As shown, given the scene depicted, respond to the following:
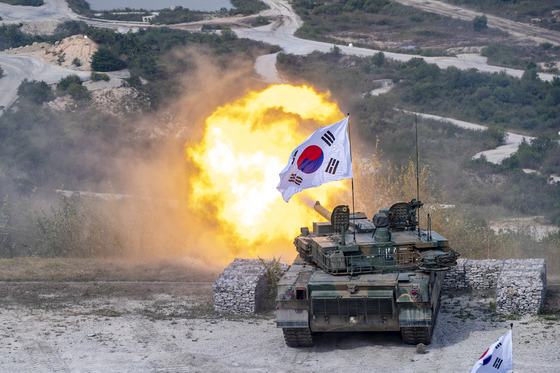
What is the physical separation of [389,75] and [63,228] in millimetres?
38045

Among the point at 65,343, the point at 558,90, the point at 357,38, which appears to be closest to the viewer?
the point at 65,343

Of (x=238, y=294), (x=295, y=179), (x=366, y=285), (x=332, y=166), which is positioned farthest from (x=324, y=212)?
(x=366, y=285)

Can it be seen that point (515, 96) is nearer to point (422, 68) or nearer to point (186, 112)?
point (422, 68)

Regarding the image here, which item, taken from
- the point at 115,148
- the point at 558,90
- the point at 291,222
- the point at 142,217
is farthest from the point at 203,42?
the point at 291,222

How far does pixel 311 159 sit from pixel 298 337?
195 inches

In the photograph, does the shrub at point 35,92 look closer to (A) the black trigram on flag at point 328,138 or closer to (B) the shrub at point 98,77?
(B) the shrub at point 98,77

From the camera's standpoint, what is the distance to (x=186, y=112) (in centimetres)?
5509

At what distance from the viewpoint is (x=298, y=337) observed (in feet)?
69.6

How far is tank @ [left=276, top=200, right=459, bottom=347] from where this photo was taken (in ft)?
67.1

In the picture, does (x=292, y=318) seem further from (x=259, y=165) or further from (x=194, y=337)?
(x=259, y=165)

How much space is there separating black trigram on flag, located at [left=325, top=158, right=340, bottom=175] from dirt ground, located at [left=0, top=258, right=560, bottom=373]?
4374 millimetres

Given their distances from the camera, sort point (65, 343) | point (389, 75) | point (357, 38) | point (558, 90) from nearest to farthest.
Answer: point (65, 343) → point (558, 90) → point (389, 75) → point (357, 38)

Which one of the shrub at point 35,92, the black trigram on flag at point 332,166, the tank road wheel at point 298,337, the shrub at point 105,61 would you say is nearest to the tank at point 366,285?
the tank road wheel at point 298,337

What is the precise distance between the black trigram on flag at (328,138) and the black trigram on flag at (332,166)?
1.59ft
